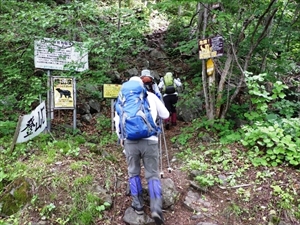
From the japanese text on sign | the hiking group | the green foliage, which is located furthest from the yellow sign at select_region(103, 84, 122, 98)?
the green foliage

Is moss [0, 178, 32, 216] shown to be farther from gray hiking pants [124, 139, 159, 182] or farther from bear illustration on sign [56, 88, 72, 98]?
bear illustration on sign [56, 88, 72, 98]

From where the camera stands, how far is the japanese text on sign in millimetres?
4844

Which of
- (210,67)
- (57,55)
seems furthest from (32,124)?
(210,67)

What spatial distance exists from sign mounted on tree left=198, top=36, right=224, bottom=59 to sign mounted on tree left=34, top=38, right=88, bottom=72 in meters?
2.78

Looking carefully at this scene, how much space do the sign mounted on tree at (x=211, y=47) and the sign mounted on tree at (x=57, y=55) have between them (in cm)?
278

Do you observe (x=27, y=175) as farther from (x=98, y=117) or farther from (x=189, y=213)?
(x=98, y=117)

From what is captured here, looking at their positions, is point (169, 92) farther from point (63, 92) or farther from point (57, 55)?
point (57, 55)

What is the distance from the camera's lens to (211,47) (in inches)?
238

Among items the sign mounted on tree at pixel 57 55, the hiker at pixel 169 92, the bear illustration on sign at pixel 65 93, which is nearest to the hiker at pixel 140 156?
the sign mounted on tree at pixel 57 55

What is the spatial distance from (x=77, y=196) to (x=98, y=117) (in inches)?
189

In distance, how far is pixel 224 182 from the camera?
447cm

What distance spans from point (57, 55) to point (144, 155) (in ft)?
13.3

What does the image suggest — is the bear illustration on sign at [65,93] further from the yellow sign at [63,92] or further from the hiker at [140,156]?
the hiker at [140,156]

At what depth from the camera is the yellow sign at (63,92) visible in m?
6.54
